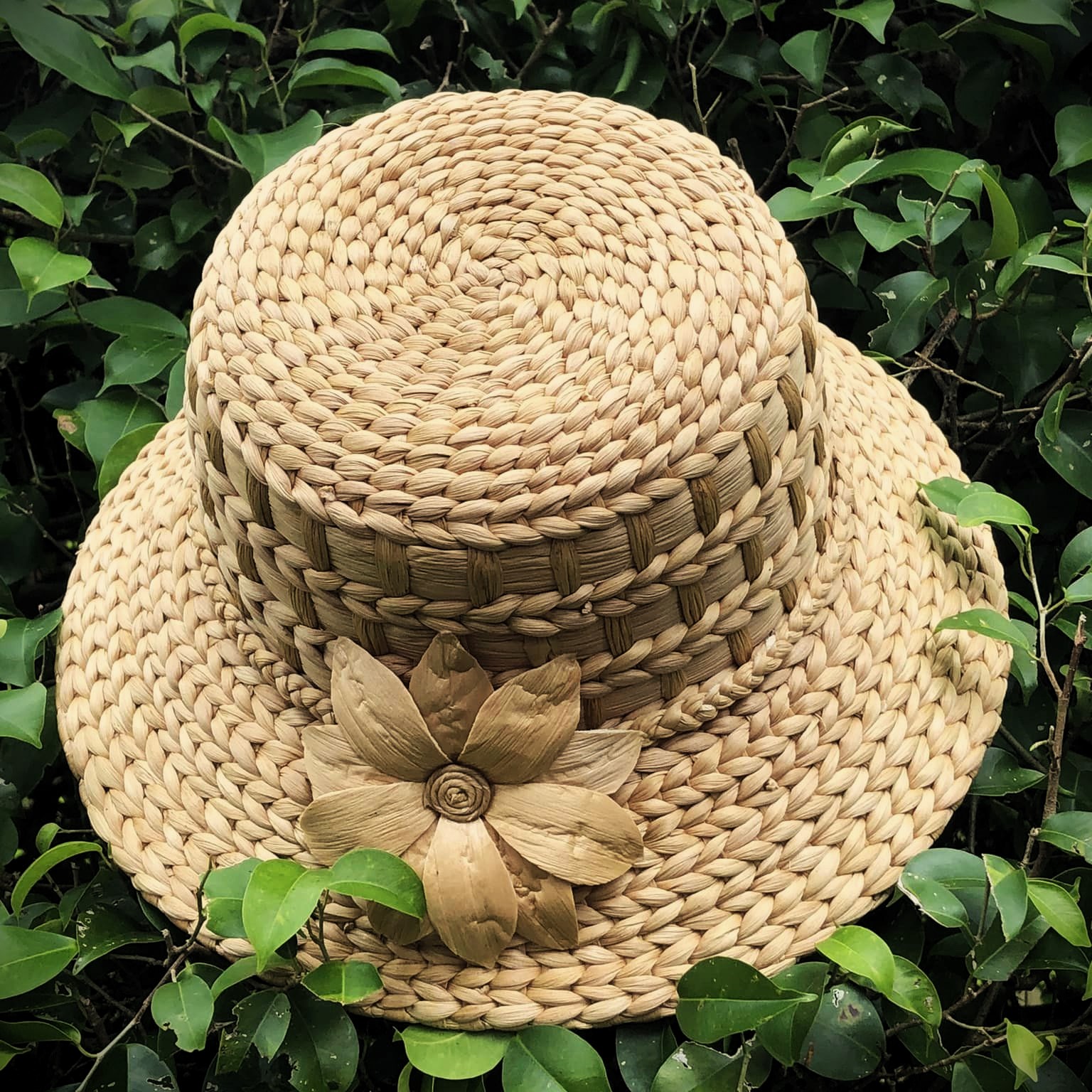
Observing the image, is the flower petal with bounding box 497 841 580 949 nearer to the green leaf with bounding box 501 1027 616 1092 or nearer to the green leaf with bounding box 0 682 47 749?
the green leaf with bounding box 501 1027 616 1092

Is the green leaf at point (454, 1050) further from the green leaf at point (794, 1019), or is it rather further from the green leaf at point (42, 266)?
the green leaf at point (42, 266)

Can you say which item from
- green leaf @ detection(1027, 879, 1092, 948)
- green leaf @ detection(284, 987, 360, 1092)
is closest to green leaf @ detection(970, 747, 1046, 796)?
green leaf @ detection(1027, 879, 1092, 948)

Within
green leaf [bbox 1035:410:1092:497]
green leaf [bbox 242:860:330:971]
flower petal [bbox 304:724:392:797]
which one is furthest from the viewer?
green leaf [bbox 1035:410:1092:497]

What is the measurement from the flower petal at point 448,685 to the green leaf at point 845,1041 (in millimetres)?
288

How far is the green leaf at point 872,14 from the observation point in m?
1.09

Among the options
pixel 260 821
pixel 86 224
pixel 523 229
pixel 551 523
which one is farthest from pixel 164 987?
pixel 86 224

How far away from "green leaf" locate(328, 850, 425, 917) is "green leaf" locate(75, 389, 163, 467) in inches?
20.0

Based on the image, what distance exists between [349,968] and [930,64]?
1.05m

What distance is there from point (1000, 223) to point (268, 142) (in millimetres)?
627

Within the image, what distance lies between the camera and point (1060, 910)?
744 mm

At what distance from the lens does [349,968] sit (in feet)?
2.43

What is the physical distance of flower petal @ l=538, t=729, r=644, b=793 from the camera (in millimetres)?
757

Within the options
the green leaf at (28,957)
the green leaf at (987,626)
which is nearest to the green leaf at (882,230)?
the green leaf at (987,626)

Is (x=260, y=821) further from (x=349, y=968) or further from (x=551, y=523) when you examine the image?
(x=551, y=523)
